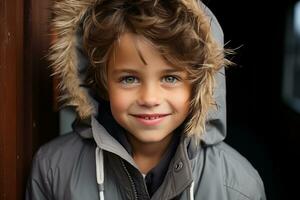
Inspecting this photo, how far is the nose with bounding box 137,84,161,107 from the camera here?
1252 mm

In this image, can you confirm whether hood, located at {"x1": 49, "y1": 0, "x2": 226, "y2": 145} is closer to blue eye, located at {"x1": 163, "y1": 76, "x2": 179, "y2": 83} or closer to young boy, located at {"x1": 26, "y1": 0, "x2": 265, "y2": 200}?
young boy, located at {"x1": 26, "y1": 0, "x2": 265, "y2": 200}

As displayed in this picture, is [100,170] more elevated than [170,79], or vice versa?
[170,79]

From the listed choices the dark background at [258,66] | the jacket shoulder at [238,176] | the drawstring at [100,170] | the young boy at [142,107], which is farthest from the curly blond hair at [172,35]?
the dark background at [258,66]

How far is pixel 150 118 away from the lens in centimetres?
130

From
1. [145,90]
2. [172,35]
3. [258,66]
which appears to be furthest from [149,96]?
[258,66]

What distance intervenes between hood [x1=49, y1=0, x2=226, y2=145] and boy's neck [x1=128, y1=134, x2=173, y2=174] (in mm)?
124

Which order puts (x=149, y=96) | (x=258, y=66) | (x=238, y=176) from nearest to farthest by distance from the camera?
(x=149, y=96) < (x=238, y=176) < (x=258, y=66)

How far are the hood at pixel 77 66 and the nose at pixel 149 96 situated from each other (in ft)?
0.56

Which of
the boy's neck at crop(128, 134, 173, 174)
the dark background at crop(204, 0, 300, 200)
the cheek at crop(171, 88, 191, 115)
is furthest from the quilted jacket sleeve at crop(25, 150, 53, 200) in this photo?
the dark background at crop(204, 0, 300, 200)

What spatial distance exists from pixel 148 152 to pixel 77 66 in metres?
0.31

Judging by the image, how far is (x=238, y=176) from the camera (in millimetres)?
1356

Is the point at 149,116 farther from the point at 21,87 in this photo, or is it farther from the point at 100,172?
the point at 21,87

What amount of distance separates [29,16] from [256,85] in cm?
336

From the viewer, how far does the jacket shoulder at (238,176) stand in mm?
1339
